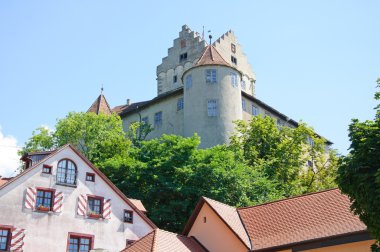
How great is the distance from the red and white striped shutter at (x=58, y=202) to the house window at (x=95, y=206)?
5.70 ft

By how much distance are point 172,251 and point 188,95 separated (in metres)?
32.8

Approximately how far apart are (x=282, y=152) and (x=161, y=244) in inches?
1084

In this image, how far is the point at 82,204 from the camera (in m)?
34.7

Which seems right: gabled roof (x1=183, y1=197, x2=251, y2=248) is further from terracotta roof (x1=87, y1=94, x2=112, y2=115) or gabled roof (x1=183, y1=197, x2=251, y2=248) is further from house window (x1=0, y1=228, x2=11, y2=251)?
terracotta roof (x1=87, y1=94, x2=112, y2=115)

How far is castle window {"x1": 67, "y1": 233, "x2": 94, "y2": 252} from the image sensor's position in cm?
3344

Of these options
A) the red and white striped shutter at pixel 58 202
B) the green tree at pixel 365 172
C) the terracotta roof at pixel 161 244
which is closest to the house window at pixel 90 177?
the red and white striped shutter at pixel 58 202

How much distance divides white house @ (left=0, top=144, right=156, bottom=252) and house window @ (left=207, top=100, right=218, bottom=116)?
20.5m

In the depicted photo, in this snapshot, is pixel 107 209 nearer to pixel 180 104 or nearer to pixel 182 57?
pixel 180 104

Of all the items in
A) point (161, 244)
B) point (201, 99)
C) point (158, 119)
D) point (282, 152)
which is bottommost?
point (161, 244)

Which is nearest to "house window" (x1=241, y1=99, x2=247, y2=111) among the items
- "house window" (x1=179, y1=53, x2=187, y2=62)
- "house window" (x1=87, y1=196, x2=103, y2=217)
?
"house window" (x1=179, y1=53, x2=187, y2=62)

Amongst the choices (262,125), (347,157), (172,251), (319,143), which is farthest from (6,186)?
(319,143)

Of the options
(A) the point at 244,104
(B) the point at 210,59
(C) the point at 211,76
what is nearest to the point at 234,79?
(C) the point at 211,76

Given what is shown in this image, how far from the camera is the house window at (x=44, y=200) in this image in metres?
33.2

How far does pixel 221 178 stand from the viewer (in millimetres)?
40750
